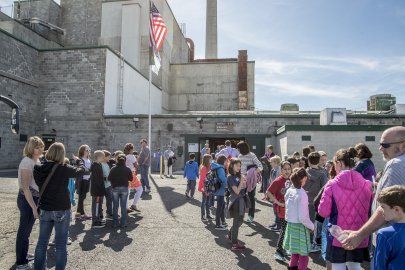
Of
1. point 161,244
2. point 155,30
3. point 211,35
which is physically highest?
point 211,35

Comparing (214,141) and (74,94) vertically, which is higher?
(74,94)

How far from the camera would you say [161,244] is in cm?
623

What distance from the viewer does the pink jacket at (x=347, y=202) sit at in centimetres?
359

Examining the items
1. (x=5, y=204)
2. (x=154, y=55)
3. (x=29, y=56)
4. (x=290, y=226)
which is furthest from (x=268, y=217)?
(x=29, y=56)

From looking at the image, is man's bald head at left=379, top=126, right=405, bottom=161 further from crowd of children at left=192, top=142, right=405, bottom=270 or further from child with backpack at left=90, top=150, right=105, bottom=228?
child with backpack at left=90, top=150, right=105, bottom=228

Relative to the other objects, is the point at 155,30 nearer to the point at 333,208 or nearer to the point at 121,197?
the point at 121,197

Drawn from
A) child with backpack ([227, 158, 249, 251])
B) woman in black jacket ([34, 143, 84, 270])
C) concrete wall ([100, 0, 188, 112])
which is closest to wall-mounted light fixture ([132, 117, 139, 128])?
concrete wall ([100, 0, 188, 112])

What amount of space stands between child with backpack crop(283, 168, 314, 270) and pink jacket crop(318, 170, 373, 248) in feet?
2.64

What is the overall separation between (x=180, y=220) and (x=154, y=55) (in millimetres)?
12600

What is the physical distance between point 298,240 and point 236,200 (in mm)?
1715

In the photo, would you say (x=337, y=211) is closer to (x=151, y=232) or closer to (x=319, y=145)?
(x=151, y=232)

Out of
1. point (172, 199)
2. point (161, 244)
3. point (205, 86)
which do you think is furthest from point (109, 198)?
point (205, 86)

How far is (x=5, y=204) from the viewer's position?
30.7ft

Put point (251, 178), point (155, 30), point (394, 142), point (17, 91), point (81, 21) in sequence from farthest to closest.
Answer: point (81, 21) → point (17, 91) → point (155, 30) → point (251, 178) → point (394, 142)
